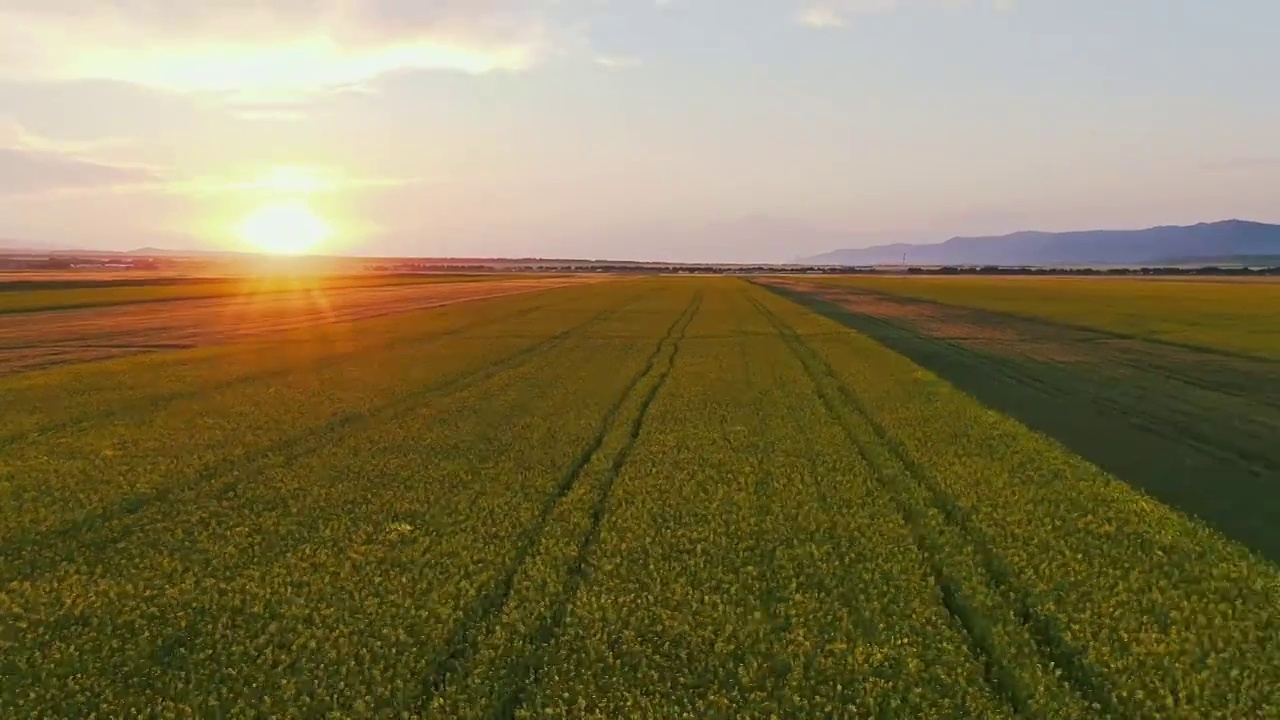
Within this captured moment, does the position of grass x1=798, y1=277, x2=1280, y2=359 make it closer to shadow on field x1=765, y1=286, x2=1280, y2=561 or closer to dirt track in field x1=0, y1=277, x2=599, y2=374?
shadow on field x1=765, y1=286, x2=1280, y2=561

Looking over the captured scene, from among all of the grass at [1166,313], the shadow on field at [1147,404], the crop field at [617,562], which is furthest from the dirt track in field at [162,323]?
the grass at [1166,313]

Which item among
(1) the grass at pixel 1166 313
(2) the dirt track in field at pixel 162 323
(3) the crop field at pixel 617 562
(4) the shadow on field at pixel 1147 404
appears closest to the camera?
(3) the crop field at pixel 617 562

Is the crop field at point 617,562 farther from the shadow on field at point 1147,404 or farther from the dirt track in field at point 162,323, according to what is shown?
the dirt track in field at point 162,323

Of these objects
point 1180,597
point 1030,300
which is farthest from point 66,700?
point 1030,300

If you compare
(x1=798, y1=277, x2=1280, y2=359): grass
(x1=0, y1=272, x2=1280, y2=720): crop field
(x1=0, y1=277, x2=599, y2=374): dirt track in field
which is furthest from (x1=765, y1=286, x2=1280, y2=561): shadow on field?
(x1=0, y1=277, x2=599, y2=374): dirt track in field

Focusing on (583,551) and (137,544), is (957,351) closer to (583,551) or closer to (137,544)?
(583,551)

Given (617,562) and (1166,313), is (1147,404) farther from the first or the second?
(1166,313)
